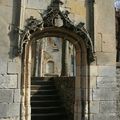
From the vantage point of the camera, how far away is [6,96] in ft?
23.4

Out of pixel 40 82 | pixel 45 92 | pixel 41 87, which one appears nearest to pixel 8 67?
pixel 45 92

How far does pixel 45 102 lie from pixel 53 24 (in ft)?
14.5

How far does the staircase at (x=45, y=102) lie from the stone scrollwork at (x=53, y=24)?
347 cm

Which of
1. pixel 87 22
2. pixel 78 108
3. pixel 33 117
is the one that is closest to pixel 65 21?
pixel 87 22

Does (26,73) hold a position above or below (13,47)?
below

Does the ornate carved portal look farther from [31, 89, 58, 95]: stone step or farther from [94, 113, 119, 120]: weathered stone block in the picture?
[31, 89, 58, 95]: stone step

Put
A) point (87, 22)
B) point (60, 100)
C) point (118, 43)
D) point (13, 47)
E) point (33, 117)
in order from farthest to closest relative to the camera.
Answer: point (118, 43)
point (60, 100)
point (33, 117)
point (87, 22)
point (13, 47)

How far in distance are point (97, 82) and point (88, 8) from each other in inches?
77.5

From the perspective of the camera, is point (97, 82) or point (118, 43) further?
point (118, 43)

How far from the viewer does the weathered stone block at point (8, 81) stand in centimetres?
712

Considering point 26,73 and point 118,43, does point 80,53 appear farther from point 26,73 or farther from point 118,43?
point 118,43

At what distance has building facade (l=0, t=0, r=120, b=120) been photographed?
7.18 meters

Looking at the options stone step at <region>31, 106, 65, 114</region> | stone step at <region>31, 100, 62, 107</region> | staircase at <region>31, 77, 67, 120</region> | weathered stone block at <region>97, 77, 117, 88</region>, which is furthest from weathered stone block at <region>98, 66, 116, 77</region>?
stone step at <region>31, 100, 62, 107</region>

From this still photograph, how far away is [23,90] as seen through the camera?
736cm
